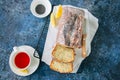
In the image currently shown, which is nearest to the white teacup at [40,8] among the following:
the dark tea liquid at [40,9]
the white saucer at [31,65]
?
the dark tea liquid at [40,9]

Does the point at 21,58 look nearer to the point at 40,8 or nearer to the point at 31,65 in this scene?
the point at 31,65

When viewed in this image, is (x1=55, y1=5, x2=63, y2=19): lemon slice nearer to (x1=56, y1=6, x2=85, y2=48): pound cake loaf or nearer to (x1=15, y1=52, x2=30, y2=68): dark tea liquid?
(x1=56, y1=6, x2=85, y2=48): pound cake loaf

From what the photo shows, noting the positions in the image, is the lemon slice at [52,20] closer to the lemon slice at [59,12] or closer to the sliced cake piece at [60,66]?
the lemon slice at [59,12]

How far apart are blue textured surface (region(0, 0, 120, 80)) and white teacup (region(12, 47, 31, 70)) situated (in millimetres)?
48

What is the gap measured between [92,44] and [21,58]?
291 millimetres

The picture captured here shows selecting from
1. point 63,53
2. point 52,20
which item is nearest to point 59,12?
point 52,20

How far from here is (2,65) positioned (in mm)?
1738

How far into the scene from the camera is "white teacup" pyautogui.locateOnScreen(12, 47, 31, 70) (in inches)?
66.9

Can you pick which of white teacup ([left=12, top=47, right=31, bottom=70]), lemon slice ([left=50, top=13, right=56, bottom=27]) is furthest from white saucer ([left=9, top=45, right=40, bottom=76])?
lemon slice ([left=50, top=13, right=56, bottom=27])

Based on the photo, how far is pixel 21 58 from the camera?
5.58 feet

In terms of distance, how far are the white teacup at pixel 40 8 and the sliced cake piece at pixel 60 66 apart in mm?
197

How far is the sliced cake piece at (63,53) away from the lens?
170 centimetres

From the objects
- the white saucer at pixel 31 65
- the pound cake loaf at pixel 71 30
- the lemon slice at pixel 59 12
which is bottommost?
the white saucer at pixel 31 65

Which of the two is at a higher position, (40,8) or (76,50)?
(40,8)
